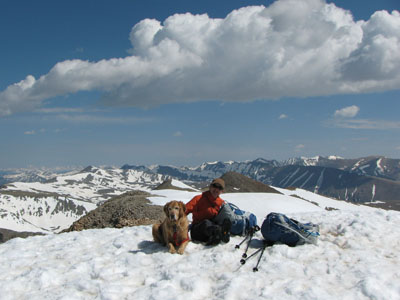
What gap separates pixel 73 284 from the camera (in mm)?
8586

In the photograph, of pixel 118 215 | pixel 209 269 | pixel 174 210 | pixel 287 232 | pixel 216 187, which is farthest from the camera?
pixel 118 215

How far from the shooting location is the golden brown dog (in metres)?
10.3

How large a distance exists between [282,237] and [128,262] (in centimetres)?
521

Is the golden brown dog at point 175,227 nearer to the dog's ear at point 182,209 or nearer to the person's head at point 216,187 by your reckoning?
the dog's ear at point 182,209

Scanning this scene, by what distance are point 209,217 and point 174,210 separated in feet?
6.91

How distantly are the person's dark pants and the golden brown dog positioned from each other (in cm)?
71

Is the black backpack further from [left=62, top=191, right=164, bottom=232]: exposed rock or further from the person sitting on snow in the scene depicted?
[left=62, top=191, right=164, bottom=232]: exposed rock

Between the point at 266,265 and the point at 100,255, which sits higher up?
the point at 266,265

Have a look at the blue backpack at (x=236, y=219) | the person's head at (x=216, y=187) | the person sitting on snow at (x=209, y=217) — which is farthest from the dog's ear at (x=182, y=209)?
the blue backpack at (x=236, y=219)

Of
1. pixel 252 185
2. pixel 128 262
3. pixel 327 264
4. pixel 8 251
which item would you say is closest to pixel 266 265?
pixel 327 264

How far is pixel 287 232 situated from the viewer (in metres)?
10.8

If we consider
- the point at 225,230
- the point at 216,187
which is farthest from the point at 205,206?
the point at 225,230

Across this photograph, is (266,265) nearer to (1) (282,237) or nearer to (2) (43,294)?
(1) (282,237)

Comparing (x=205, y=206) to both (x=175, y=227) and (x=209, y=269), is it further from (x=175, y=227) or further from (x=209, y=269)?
(x=209, y=269)
